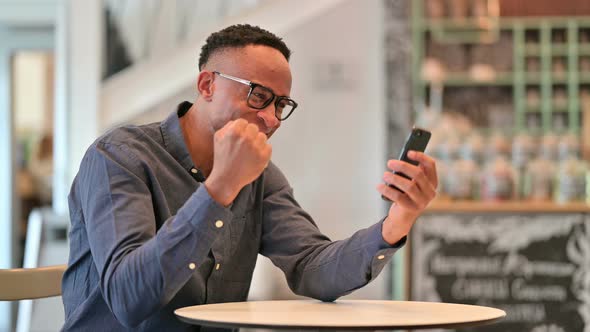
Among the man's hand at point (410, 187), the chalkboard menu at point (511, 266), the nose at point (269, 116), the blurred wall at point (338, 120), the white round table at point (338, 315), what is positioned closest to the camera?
the white round table at point (338, 315)

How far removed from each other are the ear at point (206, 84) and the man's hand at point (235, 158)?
355 millimetres

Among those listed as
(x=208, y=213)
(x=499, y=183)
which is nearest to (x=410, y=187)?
(x=208, y=213)

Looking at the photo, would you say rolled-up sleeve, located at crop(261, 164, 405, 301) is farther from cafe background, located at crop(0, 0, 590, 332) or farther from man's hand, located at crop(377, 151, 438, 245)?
cafe background, located at crop(0, 0, 590, 332)

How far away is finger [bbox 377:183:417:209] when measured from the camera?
5.48 feet

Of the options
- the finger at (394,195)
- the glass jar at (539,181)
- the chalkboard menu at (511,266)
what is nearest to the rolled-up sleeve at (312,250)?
the finger at (394,195)

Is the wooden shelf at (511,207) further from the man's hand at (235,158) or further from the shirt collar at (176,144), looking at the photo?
the man's hand at (235,158)

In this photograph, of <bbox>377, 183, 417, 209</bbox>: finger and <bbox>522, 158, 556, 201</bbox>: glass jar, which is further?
<bbox>522, 158, 556, 201</bbox>: glass jar

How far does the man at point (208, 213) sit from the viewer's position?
1.55 meters

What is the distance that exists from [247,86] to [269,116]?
8cm

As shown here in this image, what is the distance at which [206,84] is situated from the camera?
6.23 feet

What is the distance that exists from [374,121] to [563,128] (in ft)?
7.49

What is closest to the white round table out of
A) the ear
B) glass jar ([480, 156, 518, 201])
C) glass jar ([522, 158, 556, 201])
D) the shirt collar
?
the shirt collar

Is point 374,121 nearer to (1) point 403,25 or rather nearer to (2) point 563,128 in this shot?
(1) point 403,25

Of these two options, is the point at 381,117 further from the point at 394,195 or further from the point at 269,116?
the point at 394,195
